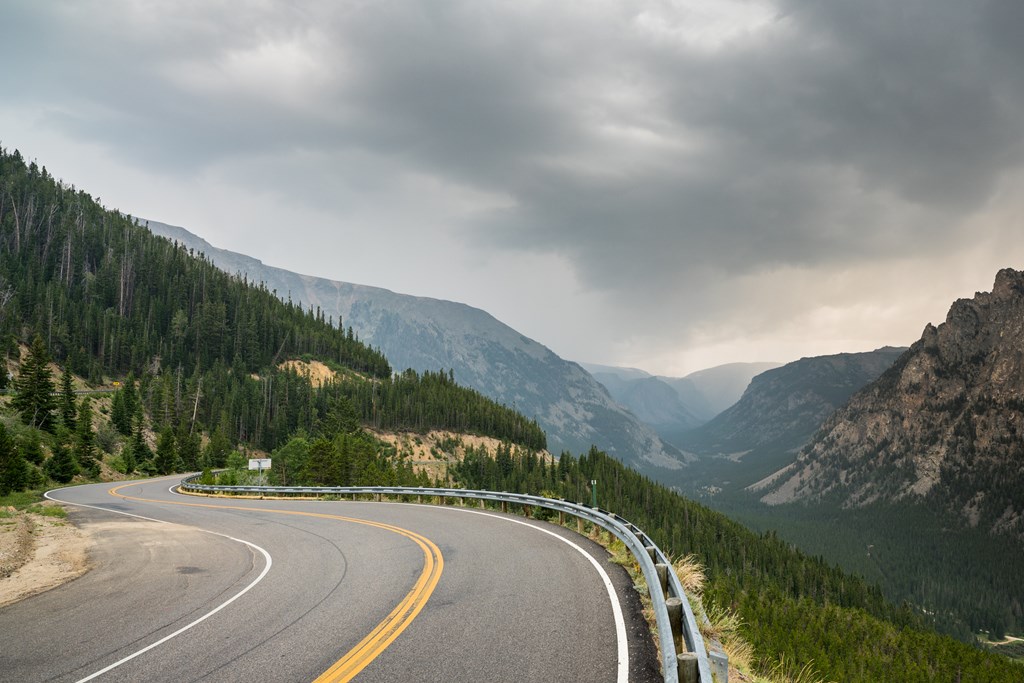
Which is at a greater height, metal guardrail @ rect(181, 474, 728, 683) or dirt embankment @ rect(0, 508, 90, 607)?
metal guardrail @ rect(181, 474, 728, 683)

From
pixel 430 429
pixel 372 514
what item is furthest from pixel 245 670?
pixel 430 429

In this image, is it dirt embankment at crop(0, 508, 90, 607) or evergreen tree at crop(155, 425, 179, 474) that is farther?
evergreen tree at crop(155, 425, 179, 474)

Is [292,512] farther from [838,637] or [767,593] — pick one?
[767,593]

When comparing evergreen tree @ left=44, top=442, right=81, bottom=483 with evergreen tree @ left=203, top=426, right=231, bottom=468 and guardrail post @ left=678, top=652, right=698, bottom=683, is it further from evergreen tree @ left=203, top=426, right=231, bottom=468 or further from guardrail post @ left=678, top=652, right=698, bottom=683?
guardrail post @ left=678, top=652, right=698, bottom=683

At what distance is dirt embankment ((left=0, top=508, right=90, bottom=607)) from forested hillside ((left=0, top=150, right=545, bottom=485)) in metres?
60.0

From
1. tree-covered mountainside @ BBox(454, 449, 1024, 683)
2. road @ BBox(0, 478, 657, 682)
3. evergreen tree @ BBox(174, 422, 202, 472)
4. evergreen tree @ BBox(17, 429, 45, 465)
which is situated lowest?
tree-covered mountainside @ BBox(454, 449, 1024, 683)

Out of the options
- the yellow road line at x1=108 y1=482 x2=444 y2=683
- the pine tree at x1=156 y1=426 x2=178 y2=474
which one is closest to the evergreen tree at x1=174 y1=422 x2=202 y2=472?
the pine tree at x1=156 y1=426 x2=178 y2=474

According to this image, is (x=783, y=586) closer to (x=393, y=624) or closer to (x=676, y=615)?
(x=676, y=615)

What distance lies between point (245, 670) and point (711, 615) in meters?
8.10

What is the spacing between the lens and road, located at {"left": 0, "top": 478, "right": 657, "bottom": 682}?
773 centimetres

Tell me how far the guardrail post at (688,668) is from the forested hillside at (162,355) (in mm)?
86092

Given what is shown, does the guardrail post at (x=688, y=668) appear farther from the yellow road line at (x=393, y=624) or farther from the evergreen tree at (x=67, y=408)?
the evergreen tree at (x=67, y=408)

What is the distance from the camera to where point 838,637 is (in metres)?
96.1

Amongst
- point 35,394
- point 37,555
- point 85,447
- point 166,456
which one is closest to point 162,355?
point 166,456
